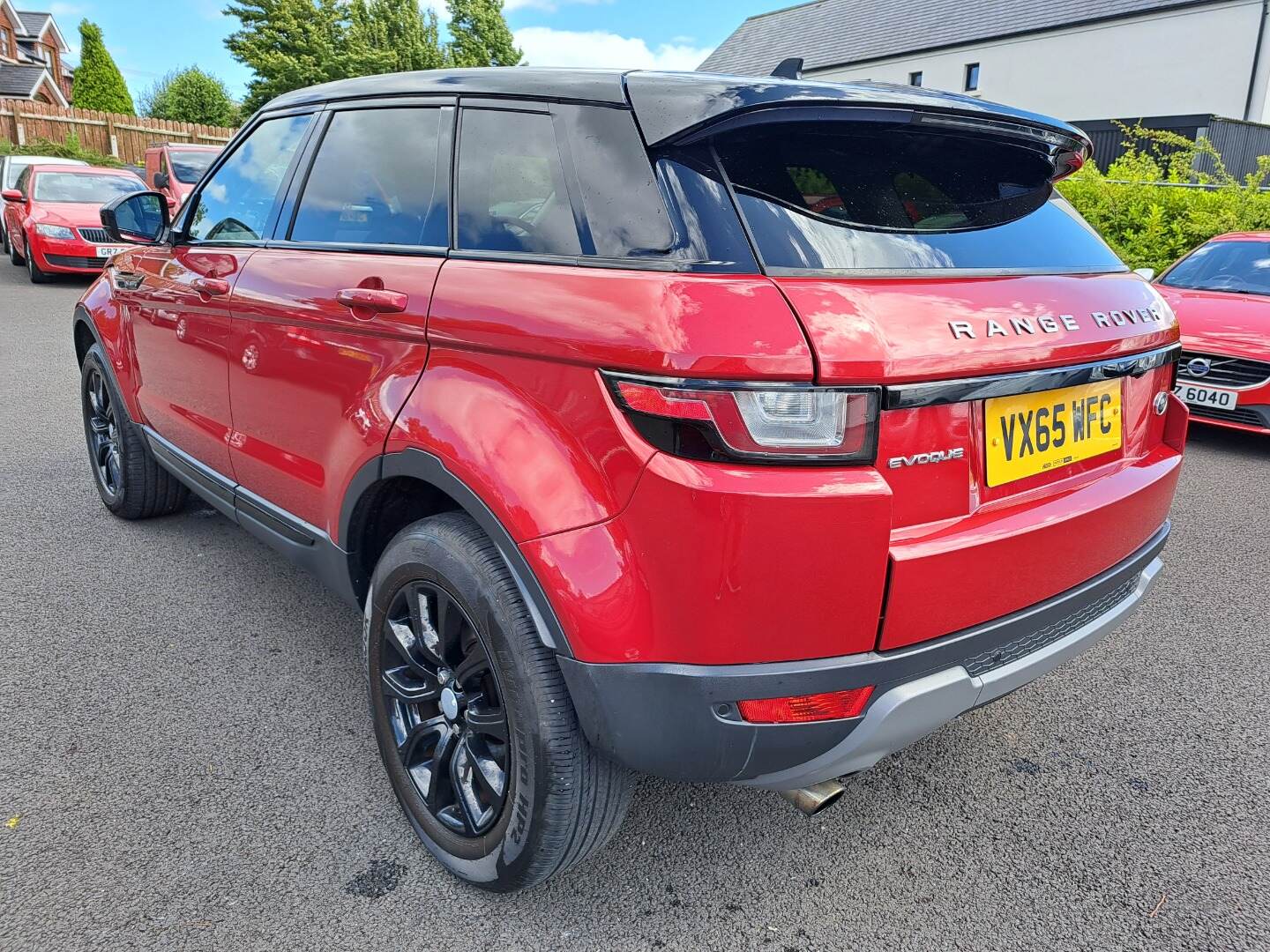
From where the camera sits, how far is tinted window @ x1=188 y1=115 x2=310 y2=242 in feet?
9.54

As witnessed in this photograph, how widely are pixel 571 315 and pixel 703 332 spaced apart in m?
0.29

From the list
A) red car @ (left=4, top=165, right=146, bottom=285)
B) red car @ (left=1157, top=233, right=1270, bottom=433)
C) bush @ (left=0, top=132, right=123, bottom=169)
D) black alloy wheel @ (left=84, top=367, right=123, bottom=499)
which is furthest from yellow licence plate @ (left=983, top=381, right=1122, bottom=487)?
bush @ (left=0, top=132, right=123, bottom=169)

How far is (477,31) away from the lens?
1745 inches

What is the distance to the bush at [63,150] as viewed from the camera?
77.2ft

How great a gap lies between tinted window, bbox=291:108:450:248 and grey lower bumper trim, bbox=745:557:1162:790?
1.42 metres

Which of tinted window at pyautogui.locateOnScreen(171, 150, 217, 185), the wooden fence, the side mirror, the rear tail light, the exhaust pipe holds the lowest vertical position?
the exhaust pipe

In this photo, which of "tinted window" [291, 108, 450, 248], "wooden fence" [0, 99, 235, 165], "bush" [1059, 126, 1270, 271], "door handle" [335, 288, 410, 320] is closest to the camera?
"door handle" [335, 288, 410, 320]

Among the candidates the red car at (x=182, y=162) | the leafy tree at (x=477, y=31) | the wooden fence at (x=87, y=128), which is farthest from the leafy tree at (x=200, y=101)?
the red car at (x=182, y=162)

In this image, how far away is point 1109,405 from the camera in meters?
2.05

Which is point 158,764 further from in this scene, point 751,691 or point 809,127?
point 809,127

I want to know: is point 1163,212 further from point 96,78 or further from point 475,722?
point 96,78

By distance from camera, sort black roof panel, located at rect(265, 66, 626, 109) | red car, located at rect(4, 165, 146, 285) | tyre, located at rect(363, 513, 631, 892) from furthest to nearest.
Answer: red car, located at rect(4, 165, 146, 285)
black roof panel, located at rect(265, 66, 626, 109)
tyre, located at rect(363, 513, 631, 892)

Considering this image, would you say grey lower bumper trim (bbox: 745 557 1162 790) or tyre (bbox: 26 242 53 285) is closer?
grey lower bumper trim (bbox: 745 557 1162 790)

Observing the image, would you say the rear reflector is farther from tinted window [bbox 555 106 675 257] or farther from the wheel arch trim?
tinted window [bbox 555 106 675 257]
